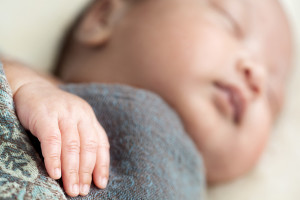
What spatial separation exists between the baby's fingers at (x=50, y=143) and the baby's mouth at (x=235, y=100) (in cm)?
44

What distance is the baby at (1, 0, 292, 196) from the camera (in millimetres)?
788

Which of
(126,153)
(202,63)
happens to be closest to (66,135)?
(126,153)

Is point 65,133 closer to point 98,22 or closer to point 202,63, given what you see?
point 202,63

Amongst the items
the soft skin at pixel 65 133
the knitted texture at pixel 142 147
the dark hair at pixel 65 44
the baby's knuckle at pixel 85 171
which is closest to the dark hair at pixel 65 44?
the dark hair at pixel 65 44

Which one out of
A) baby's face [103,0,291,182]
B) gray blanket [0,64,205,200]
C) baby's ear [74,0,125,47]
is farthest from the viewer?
baby's ear [74,0,125,47]

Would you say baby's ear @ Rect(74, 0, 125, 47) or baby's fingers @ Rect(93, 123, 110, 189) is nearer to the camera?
baby's fingers @ Rect(93, 123, 110, 189)

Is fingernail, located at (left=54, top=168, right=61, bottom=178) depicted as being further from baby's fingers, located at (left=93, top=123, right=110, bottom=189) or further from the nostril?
the nostril

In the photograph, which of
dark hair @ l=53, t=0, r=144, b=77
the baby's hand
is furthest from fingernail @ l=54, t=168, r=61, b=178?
dark hair @ l=53, t=0, r=144, b=77

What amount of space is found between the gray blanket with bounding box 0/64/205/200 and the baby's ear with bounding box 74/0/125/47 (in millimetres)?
272

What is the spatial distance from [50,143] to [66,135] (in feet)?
0.10

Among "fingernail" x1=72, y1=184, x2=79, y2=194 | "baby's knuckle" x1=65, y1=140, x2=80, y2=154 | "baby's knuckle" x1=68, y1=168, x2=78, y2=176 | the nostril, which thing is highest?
the nostril

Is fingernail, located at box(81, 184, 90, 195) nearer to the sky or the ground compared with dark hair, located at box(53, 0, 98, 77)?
nearer to the sky

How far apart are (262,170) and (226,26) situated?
1.27 feet

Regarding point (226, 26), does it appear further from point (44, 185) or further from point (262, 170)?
point (44, 185)
